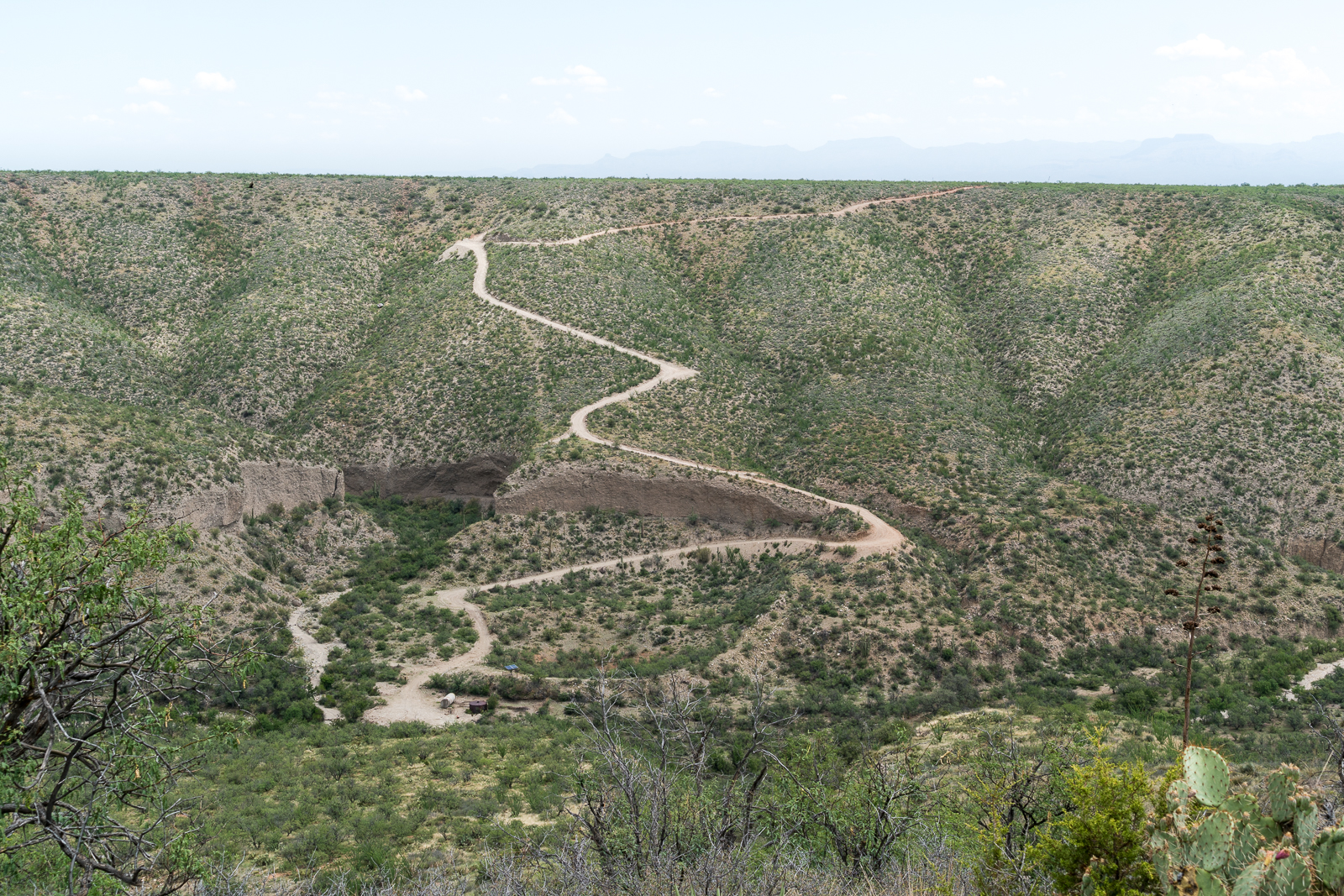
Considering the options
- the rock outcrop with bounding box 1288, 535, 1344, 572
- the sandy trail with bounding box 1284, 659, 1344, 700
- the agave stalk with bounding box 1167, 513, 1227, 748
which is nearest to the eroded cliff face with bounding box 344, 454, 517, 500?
the agave stalk with bounding box 1167, 513, 1227, 748

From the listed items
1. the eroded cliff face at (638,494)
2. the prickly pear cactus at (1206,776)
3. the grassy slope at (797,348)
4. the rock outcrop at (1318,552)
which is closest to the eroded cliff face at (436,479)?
the grassy slope at (797,348)

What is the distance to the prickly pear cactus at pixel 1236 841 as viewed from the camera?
7625 millimetres

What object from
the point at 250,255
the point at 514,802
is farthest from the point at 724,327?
the point at 514,802

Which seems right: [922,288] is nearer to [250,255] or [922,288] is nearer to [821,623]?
[821,623]

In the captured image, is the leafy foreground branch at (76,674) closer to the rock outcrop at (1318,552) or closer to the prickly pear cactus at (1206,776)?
the prickly pear cactus at (1206,776)

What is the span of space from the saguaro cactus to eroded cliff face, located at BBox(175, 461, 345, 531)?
1357 inches

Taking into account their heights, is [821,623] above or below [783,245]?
below

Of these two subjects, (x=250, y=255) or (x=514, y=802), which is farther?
(x=250, y=255)

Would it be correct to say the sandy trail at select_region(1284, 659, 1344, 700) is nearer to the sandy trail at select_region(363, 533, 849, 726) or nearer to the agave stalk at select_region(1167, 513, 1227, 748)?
the agave stalk at select_region(1167, 513, 1227, 748)

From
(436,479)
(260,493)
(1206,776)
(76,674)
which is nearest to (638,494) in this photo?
(436,479)

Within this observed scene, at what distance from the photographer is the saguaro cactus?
762 centimetres

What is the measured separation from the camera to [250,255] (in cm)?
6000

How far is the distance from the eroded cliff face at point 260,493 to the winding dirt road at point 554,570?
18.9ft

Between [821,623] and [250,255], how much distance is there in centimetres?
4964
